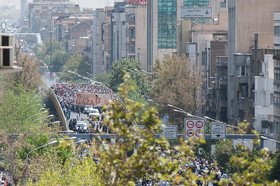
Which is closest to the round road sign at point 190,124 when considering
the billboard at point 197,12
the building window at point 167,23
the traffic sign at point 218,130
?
the traffic sign at point 218,130

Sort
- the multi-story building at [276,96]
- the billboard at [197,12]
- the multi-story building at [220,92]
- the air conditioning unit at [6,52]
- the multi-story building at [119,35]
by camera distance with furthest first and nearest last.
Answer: the multi-story building at [119,35], the billboard at [197,12], the multi-story building at [220,92], the multi-story building at [276,96], the air conditioning unit at [6,52]

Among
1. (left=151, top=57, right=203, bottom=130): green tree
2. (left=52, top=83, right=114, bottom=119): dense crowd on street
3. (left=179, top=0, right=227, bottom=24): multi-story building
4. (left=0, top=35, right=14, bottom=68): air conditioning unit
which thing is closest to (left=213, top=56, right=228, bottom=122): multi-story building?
(left=151, top=57, right=203, bottom=130): green tree

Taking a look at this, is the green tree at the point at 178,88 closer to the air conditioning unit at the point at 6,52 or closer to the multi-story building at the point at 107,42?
the air conditioning unit at the point at 6,52

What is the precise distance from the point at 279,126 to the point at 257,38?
14263mm

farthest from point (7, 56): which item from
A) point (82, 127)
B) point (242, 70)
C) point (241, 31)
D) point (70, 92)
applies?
point (70, 92)

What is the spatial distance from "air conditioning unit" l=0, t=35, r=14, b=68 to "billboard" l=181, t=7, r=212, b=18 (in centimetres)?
9747

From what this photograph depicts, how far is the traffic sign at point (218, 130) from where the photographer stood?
197ft

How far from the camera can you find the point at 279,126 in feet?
194

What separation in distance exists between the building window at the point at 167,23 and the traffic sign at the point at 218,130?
2363 inches

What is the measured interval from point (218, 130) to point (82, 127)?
18.7m

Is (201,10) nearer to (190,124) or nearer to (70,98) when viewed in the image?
(70,98)

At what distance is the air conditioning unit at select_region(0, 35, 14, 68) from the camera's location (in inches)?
541

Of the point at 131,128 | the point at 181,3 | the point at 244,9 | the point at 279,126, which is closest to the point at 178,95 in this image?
the point at 244,9

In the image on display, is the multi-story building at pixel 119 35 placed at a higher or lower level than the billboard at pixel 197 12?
lower
